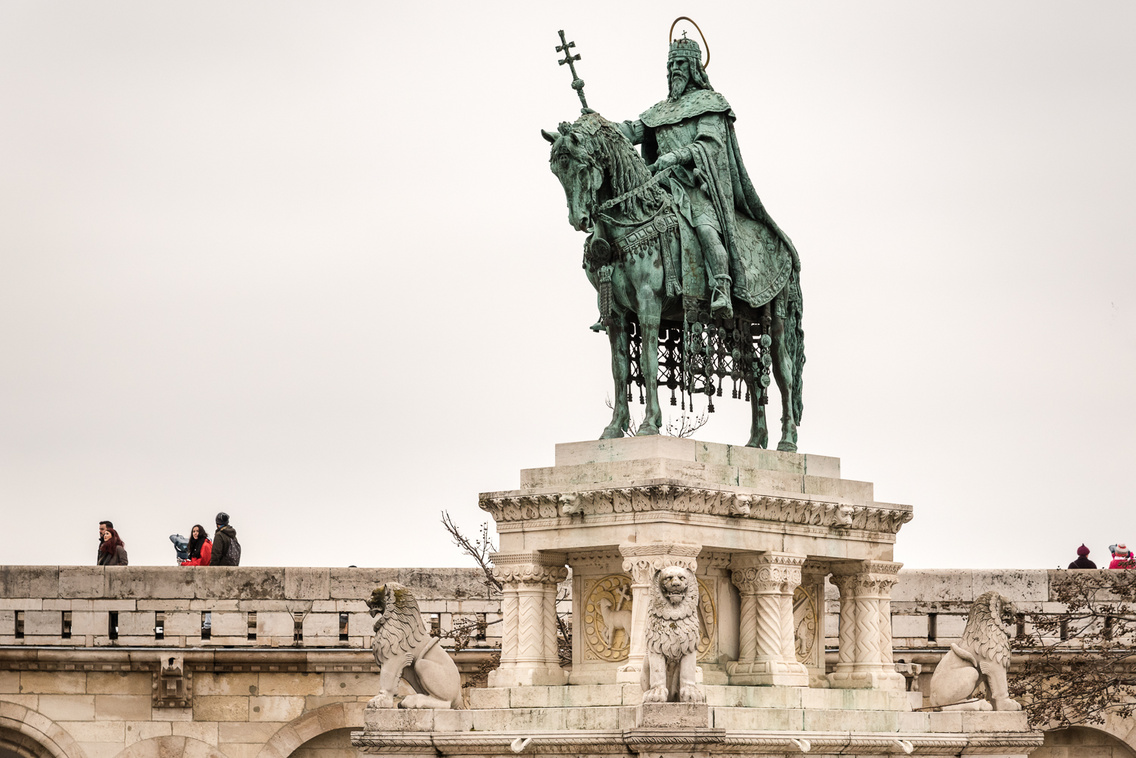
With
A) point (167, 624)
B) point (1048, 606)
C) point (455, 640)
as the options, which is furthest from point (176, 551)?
point (1048, 606)

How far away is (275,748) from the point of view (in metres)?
26.7

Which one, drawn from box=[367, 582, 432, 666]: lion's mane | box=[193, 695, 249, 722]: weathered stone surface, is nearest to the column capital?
box=[367, 582, 432, 666]: lion's mane

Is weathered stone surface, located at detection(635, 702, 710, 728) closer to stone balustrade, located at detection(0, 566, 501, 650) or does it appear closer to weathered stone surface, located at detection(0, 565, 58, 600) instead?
stone balustrade, located at detection(0, 566, 501, 650)

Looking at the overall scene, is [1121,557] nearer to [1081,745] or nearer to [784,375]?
[1081,745]

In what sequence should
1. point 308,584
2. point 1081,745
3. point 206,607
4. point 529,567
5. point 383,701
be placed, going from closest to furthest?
point 383,701, point 529,567, point 206,607, point 308,584, point 1081,745

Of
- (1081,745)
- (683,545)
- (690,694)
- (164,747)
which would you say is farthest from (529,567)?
(1081,745)

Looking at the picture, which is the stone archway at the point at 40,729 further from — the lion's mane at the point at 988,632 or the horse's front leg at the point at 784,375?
the lion's mane at the point at 988,632

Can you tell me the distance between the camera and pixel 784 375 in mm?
18781

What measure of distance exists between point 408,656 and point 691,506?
8.58ft

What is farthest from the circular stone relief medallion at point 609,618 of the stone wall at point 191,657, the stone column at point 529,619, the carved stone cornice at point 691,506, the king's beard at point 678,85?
the stone wall at point 191,657

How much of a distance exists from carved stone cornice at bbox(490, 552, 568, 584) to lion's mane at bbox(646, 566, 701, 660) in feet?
5.38

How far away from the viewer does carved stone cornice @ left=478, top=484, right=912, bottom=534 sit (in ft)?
55.8

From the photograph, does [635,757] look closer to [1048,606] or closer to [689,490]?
[689,490]

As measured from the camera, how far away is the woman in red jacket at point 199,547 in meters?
27.3
